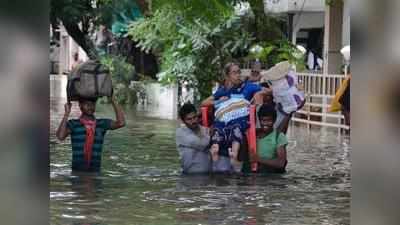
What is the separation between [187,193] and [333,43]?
1569 cm

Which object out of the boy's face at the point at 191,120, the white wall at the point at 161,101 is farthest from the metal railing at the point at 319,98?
the boy's face at the point at 191,120

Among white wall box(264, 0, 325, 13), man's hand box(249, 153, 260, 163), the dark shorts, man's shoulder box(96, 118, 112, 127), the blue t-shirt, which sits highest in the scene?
white wall box(264, 0, 325, 13)

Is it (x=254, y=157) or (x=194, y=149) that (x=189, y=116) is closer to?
(x=194, y=149)

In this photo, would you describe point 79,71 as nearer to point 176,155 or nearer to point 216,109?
point 216,109

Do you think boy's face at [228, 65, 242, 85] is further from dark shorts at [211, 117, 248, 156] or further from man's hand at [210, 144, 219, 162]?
man's hand at [210, 144, 219, 162]

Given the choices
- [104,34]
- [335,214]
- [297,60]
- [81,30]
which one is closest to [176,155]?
[335,214]

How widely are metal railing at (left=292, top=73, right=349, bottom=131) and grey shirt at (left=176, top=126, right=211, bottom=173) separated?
34.4 ft

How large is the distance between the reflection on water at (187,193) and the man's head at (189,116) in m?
0.69

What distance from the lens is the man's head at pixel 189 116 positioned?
12.0 metres

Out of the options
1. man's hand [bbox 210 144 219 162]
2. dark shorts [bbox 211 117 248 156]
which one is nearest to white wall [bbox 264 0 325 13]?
dark shorts [bbox 211 117 248 156]

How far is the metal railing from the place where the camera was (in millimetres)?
23000

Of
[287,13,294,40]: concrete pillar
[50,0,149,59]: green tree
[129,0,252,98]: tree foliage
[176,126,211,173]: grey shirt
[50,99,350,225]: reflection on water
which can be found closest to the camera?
[50,99,350,225]: reflection on water

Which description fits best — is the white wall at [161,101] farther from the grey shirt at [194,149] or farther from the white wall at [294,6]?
the grey shirt at [194,149]
